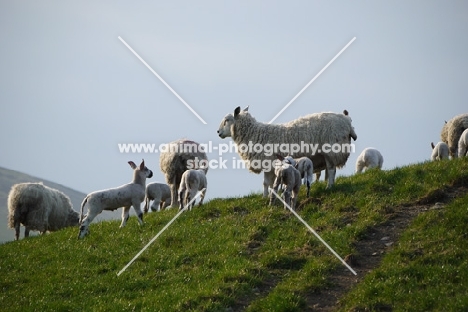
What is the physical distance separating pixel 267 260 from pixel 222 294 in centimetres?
205

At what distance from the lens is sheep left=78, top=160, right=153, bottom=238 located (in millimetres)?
20672

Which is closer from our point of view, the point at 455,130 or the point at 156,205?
the point at 455,130

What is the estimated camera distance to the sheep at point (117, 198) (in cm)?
2067

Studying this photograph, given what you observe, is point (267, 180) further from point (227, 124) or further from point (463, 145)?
point (463, 145)

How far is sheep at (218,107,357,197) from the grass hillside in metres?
0.82

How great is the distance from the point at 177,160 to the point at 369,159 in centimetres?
760

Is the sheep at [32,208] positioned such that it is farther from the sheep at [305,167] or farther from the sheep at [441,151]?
the sheep at [441,151]

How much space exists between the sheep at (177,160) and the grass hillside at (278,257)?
286cm

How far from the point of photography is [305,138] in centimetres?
2142

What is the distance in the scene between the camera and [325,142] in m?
21.2

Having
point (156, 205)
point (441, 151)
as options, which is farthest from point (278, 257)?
point (156, 205)

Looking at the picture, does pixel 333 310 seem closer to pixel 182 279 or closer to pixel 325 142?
pixel 182 279

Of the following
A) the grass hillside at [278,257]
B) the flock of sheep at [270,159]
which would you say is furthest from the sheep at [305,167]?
the grass hillside at [278,257]

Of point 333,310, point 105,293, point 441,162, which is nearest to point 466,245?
point 333,310
